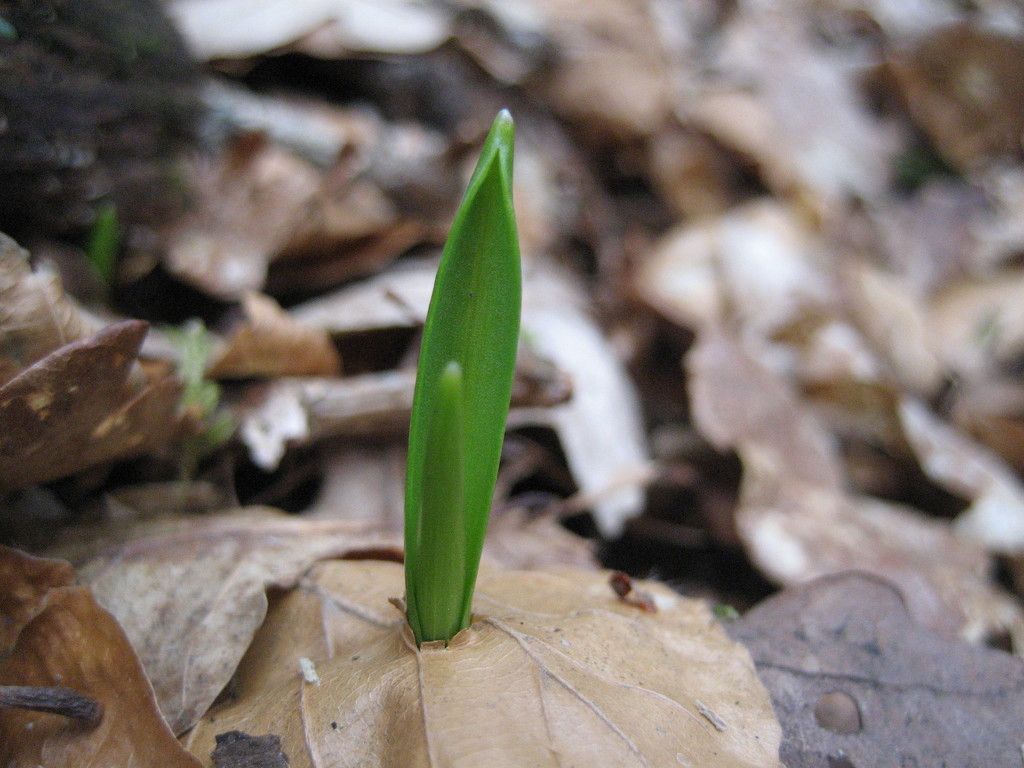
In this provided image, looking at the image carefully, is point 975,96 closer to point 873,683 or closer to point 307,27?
point 307,27

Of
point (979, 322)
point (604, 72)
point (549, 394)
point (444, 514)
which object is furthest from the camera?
point (604, 72)

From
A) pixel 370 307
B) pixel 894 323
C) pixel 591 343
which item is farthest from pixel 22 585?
pixel 894 323

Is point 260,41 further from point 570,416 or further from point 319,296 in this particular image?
point 570,416

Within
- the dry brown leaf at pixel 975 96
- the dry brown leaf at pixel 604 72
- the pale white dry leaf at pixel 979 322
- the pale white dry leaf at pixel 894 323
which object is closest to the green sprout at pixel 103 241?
the dry brown leaf at pixel 604 72

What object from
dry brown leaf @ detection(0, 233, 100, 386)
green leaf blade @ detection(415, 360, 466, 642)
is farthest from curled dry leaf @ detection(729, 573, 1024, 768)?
dry brown leaf @ detection(0, 233, 100, 386)

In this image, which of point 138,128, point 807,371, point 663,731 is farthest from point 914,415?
point 138,128

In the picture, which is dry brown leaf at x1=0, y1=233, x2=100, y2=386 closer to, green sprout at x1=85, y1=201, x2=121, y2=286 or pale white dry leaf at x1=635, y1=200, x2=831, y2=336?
green sprout at x1=85, y1=201, x2=121, y2=286

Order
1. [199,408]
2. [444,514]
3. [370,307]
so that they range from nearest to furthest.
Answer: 1. [444,514]
2. [199,408]
3. [370,307]
